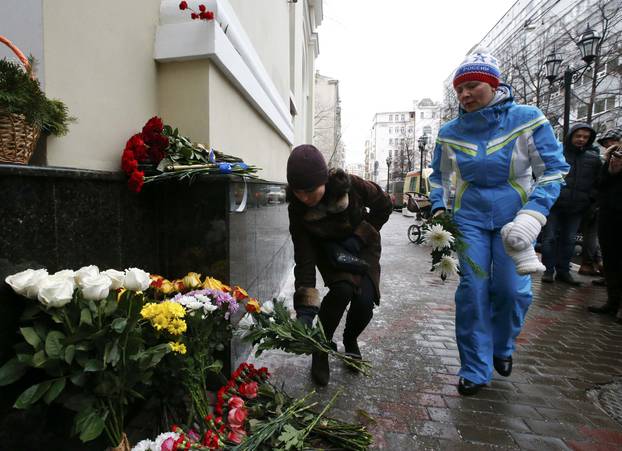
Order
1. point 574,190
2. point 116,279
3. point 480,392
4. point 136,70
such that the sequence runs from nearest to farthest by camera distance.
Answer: point 116,279 < point 480,392 < point 136,70 < point 574,190

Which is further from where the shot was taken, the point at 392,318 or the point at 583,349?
the point at 392,318

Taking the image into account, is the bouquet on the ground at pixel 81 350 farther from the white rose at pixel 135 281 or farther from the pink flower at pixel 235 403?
the pink flower at pixel 235 403

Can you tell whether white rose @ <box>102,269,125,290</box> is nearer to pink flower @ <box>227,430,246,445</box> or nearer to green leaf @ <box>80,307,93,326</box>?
green leaf @ <box>80,307,93,326</box>

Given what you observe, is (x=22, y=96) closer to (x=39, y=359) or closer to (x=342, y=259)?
(x=39, y=359)

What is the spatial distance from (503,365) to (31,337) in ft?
8.88

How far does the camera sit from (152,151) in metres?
2.52

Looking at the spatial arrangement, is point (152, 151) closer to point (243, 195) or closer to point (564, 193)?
point (243, 195)

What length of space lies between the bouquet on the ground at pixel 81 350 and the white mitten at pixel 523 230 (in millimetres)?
1915

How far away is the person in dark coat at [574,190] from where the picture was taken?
525 cm

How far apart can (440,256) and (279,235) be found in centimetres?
307

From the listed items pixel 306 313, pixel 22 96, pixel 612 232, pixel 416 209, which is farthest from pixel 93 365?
pixel 416 209

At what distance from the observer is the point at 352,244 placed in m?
2.67

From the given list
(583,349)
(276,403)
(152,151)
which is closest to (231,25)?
(152,151)

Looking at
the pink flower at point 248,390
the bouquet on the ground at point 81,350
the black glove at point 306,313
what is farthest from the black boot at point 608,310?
the bouquet on the ground at point 81,350
